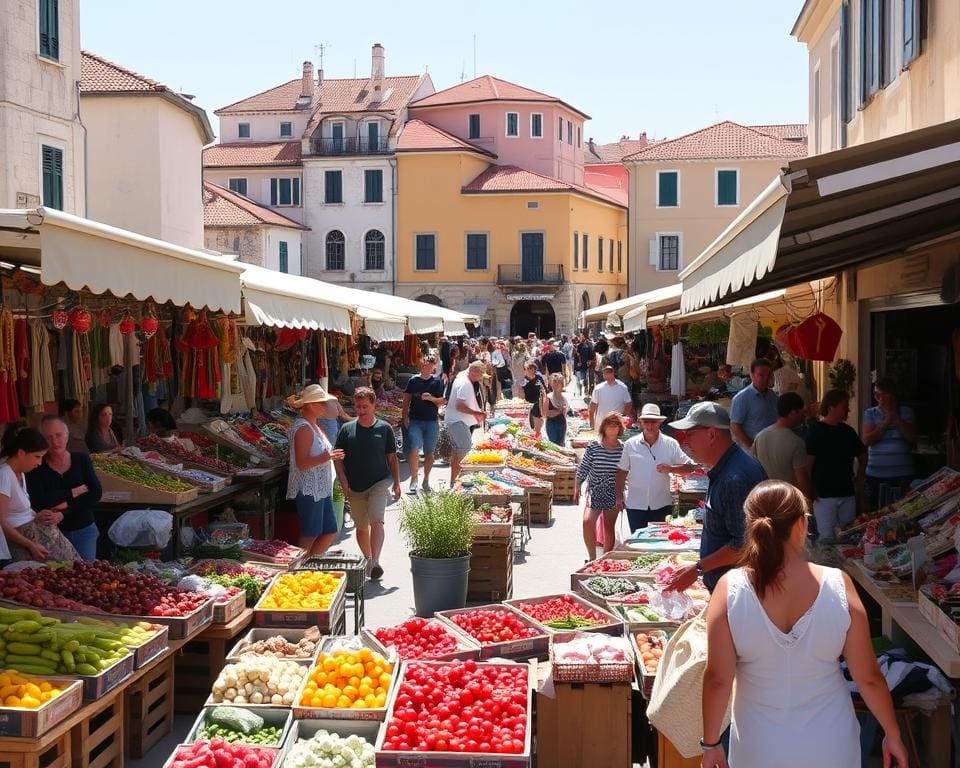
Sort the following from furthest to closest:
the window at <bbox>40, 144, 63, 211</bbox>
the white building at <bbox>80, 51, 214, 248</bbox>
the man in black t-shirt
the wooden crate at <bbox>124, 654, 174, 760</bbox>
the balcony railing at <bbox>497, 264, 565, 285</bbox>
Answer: the balcony railing at <bbox>497, 264, 565, 285</bbox>
the white building at <bbox>80, 51, 214, 248</bbox>
the window at <bbox>40, 144, 63, 211</bbox>
the man in black t-shirt
the wooden crate at <bbox>124, 654, 174, 760</bbox>

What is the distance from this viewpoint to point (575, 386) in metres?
38.8

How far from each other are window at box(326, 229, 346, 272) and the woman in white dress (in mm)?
49137

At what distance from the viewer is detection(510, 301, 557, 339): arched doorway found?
5228 cm

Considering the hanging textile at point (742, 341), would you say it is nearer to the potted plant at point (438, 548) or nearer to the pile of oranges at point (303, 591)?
the potted plant at point (438, 548)

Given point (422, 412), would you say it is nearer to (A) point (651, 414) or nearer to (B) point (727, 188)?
(A) point (651, 414)

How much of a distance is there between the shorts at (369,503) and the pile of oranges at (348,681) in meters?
3.39

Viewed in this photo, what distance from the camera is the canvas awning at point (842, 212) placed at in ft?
12.6

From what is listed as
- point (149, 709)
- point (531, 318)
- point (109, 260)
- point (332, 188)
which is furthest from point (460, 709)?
point (332, 188)

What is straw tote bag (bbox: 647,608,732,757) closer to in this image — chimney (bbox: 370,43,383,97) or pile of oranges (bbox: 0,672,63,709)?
pile of oranges (bbox: 0,672,63,709)

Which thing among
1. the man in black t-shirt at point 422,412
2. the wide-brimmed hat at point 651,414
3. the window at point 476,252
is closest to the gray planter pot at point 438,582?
the wide-brimmed hat at point 651,414

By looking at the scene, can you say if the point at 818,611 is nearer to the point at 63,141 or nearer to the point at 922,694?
the point at 922,694

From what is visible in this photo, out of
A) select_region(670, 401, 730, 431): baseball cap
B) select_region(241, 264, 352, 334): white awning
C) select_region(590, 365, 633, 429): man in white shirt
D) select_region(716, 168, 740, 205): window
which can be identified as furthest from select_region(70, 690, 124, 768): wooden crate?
select_region(716, 168, 740, 205): window

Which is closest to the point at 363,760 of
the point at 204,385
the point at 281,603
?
the point at 281,603

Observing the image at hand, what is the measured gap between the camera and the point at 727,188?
4778 centimetres
